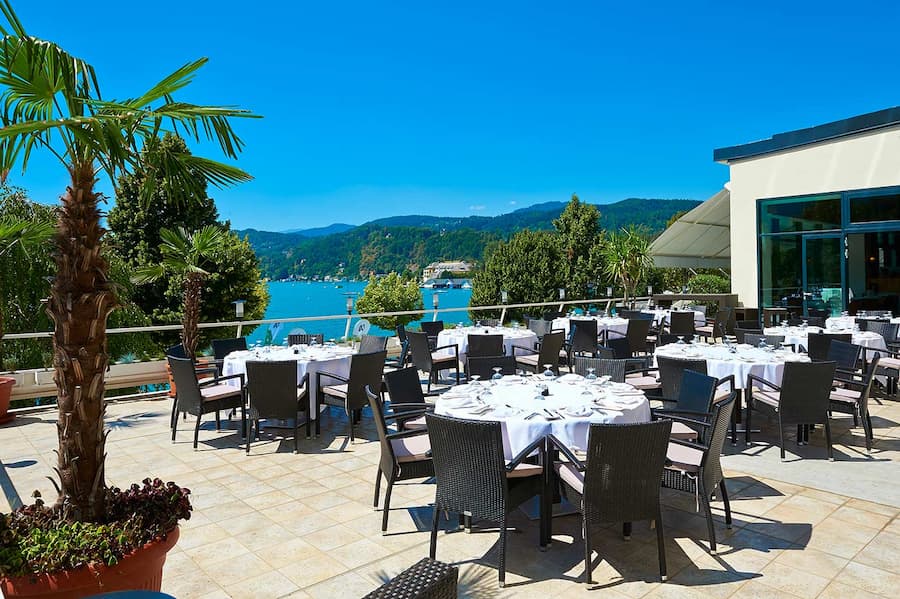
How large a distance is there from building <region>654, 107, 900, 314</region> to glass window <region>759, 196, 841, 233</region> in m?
0.02

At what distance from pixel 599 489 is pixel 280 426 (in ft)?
14.0

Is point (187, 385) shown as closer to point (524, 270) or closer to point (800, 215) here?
point (800, 215)

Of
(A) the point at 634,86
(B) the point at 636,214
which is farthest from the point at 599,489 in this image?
(B) the point at 636,214

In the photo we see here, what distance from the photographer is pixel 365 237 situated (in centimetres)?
5528

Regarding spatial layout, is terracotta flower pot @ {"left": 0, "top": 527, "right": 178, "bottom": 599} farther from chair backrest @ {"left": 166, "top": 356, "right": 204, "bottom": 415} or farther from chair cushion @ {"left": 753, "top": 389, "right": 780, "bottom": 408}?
chair cushion @ {"left": 753, "top": 389, "right": 780, "bottom": 408}

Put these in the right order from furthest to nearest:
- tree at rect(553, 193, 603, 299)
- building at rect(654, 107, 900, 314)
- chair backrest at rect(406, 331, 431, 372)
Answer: tree at rect(553, 193, 603, 299) < building at rect(654, 107, 900, 314) < chair backrest at rect(406, 331, 431, 372)

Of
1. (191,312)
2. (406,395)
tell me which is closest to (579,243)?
(191,312)

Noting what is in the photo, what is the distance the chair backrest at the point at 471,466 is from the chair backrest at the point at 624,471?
17.5 inches

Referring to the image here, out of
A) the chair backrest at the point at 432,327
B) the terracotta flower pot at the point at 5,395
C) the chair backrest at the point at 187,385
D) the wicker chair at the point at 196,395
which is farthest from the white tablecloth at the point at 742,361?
the terracotta flower pot at the point at 5,395

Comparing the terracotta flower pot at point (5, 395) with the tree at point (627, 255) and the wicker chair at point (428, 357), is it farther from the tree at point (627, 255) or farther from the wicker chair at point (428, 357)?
the tree at point (627, 255)

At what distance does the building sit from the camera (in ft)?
38.5

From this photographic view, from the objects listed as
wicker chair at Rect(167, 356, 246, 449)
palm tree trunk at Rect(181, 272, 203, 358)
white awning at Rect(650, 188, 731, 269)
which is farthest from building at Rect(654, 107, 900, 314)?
wicker chair at Rect(167, 356, 246, 449)

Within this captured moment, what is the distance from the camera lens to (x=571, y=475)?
3.38 m

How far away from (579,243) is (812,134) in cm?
1956
